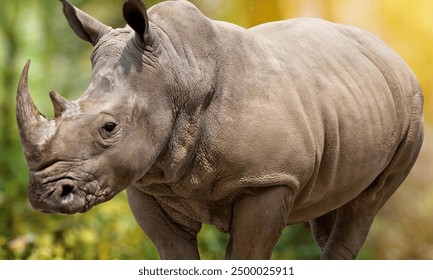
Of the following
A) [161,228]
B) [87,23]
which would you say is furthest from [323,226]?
[87,23]

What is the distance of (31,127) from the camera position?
329 cm

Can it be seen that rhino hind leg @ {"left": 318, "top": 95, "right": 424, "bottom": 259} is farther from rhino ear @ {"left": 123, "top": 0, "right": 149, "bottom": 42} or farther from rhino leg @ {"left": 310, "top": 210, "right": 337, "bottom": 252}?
rhino ear @ {"left": 123, "top": 0, "right": 149, "bottom": 42}

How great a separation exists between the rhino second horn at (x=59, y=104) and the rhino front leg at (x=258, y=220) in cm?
82

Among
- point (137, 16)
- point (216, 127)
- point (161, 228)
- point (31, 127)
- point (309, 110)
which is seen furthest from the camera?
point (161, 228)

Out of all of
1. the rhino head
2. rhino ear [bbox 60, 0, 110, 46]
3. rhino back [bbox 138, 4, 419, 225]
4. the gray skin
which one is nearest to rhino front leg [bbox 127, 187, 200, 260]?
the gray skin

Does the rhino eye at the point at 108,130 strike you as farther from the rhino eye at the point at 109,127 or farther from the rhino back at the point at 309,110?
the rhino back at the point at 309,110

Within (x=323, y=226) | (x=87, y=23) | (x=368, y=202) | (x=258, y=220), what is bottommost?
(x=323, y=226)

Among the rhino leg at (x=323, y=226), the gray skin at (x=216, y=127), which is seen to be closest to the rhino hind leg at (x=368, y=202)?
the gray skin at (x=216, y=127)

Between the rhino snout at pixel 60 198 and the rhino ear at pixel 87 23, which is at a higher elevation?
the rhino ear at pixel 87 23

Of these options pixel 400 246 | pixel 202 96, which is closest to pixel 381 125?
pixel 202 96

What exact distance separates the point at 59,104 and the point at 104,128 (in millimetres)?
174

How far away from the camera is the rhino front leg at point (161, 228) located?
404 cm

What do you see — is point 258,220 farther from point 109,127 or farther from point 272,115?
point 109,127

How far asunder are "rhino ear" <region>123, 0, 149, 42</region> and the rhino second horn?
386 mm
